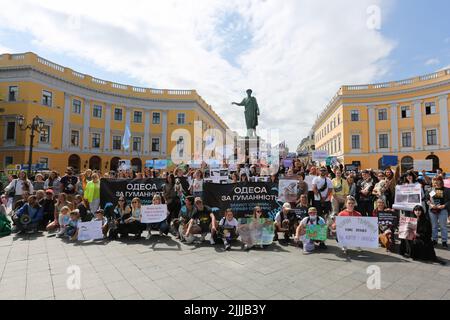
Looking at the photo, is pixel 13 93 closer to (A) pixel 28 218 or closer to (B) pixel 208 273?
(A) pixel 28 218

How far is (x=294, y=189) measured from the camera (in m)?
8.12

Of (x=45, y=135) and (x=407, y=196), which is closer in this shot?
(x=407, y=196)

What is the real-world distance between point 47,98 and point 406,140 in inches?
1933

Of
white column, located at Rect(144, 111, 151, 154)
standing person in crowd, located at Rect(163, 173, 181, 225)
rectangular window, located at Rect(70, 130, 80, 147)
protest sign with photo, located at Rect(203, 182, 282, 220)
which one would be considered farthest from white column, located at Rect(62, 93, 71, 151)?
protest sign with photo, located at Rect(203, 182, 282, 220)

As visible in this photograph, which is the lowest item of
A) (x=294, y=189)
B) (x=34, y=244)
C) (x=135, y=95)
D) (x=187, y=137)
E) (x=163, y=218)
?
(x=34, y=244)

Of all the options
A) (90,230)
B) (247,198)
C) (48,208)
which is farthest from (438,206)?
(48,208)

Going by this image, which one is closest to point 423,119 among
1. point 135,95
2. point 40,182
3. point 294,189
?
point 294,189

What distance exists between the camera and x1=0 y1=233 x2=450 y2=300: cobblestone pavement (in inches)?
159

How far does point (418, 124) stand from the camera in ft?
124

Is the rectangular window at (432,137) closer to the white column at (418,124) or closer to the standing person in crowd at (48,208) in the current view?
the white column at (418,124)

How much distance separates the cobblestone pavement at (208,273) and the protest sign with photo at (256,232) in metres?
0.28

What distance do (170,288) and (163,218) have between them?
369 centimetres
